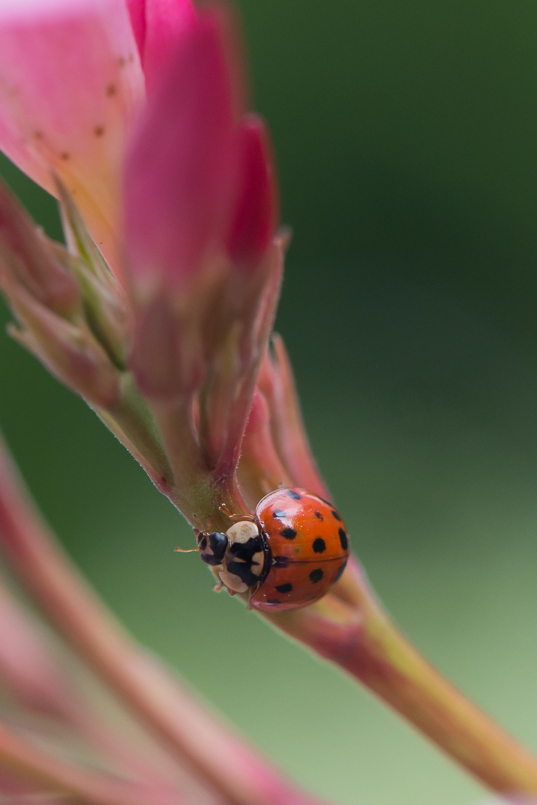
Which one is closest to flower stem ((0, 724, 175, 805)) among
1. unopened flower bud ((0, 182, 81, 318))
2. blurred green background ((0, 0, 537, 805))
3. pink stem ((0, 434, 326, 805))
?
pink stem ((0, 434, 326, 805))

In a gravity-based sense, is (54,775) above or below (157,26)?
below

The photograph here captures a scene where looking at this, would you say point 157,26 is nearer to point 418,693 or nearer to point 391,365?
point 418,693

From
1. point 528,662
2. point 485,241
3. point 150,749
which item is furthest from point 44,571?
point 485,241

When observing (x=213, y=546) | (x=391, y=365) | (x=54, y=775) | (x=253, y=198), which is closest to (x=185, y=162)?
(x=253, y=198)

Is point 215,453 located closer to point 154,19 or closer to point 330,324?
point 154,19

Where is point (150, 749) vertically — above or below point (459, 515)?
below

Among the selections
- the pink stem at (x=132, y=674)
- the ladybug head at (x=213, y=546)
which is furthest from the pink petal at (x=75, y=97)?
the pink stem at (x=132, y=674)
